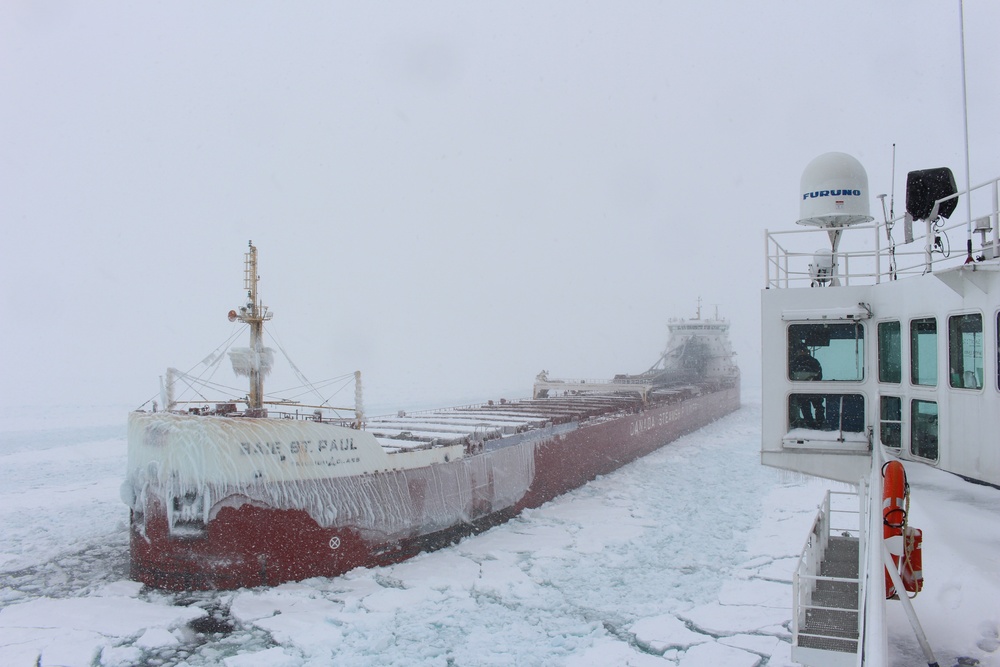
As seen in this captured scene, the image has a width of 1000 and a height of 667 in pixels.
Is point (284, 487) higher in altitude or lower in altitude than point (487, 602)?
higher

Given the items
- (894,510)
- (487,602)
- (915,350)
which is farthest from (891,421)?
(487,602)

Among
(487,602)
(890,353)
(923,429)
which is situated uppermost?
(890,353)

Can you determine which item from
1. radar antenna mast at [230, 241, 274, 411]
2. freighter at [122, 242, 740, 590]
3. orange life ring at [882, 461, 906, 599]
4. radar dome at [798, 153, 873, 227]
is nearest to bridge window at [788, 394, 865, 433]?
radar dome at [798, 153, 873, 227]

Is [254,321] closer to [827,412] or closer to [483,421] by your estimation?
[483,421]

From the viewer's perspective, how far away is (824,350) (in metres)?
6.54

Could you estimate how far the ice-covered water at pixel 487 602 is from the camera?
6.00m

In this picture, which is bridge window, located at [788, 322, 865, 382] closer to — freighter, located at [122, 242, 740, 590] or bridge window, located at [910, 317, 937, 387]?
bridge window, located at [910, 317, 937, 387]

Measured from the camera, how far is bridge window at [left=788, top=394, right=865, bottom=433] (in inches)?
250

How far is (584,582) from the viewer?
7.93 m

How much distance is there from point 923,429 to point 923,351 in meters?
0.69

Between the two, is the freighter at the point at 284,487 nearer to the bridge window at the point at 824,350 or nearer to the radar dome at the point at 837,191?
the bridge window at the point at 824,350

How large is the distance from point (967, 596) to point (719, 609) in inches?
150

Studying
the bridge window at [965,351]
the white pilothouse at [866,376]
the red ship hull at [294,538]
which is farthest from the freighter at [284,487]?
the bridge window at [965,351]

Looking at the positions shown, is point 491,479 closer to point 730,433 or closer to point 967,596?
point 967,596
